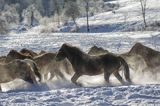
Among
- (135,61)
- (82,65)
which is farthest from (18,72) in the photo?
(135,61)

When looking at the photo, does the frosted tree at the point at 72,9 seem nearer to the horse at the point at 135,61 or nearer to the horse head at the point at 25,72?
the horse at the point at 135,61

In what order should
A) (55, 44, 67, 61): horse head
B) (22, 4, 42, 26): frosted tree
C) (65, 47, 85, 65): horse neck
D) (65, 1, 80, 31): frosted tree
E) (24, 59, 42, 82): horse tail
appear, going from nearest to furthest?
(65, 47, 85, 65): horse neck → (24, 59, 42, 82): horse tail → (55, 44, 67, 61): horse head → (65, 1, 80, 31): frosted tree → (22, 4, 42, 26): frosted tree

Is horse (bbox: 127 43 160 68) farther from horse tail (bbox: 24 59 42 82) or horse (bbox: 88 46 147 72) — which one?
horse tail (bbox: 24 59 42 82)

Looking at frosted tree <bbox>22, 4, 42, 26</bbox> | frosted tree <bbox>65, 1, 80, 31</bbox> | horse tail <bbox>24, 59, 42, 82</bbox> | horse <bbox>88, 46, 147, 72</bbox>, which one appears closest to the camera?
horse tail <bbox>24, 59, 42, 82</bbox>

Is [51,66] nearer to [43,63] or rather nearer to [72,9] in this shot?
[43,63]

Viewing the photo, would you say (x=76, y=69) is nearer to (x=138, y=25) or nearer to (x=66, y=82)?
(x=66, y=82)

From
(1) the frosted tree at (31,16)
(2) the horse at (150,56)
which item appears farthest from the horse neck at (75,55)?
(1) the frosted tree at (31,16)

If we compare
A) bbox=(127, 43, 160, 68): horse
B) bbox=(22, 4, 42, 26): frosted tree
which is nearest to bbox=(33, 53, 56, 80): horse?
bbox=(127, 43, 160, 68): horse

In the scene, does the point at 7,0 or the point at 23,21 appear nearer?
the point at 23,21

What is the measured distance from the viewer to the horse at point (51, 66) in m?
15.1

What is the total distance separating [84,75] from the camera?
1433 cm

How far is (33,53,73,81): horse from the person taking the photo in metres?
15.1

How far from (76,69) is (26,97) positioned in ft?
8.50

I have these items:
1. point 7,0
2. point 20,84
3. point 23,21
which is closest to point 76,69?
point 20,84
